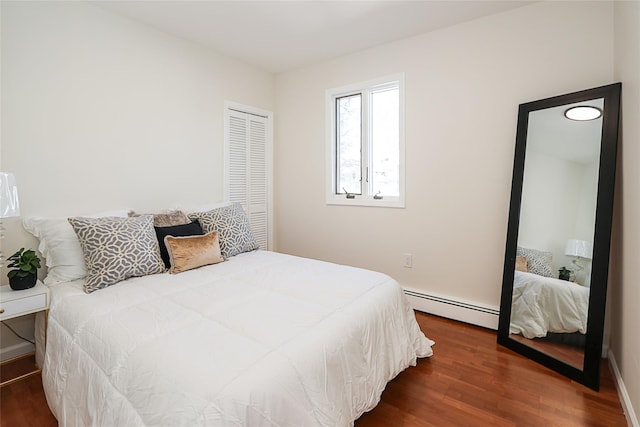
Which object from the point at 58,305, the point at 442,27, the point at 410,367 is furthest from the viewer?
the point at 442,27

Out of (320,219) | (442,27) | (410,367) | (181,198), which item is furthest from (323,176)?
(410,367)

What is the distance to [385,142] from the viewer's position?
10.6ft

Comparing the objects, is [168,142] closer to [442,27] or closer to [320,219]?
[320,219]

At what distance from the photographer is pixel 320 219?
3650mm

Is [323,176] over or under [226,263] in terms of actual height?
over

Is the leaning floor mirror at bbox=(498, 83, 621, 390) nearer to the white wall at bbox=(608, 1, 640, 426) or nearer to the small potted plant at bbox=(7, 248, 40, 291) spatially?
the white wall at bbox=(608, 1, 640, 426)

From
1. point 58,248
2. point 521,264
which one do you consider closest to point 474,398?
point 521,264

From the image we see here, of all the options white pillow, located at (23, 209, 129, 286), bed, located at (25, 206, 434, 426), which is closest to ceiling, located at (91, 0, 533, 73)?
white pillow, located at (23, 209, 129, 286)

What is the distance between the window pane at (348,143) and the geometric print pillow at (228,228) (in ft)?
4.14

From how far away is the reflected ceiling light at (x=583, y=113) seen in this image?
200cm

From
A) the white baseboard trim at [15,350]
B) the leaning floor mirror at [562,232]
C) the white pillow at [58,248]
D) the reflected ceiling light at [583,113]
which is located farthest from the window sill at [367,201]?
the white baseboard trim at [15,350]

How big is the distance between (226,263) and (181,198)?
1025 mm

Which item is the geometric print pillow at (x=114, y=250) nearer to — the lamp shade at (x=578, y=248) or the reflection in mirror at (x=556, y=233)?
the reflection in mirror at (x=556, y=233)

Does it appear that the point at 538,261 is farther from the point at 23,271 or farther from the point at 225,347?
the point at 23,271
